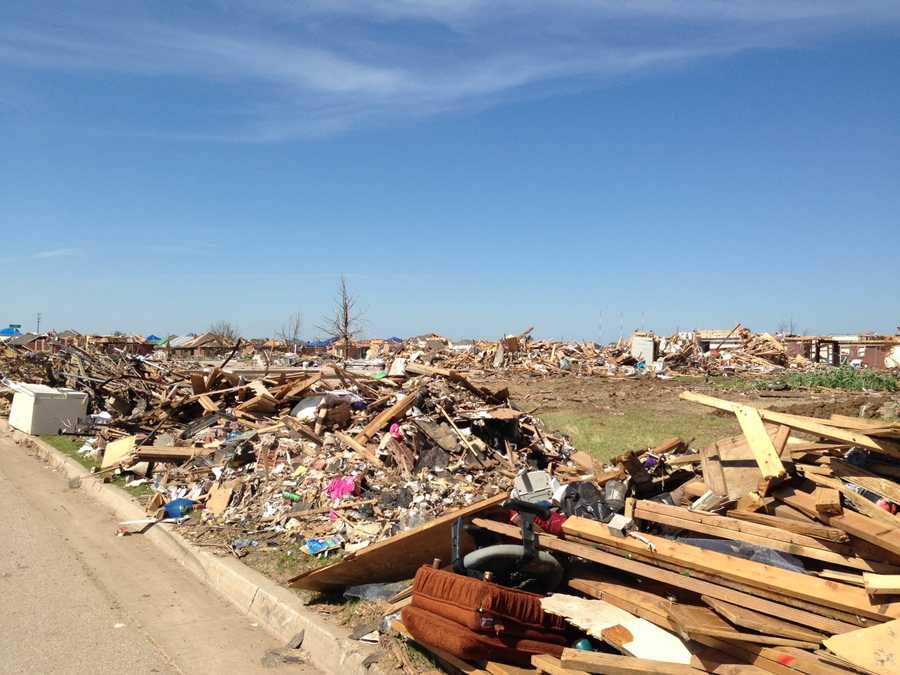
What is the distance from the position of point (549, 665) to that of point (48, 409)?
14.5 m

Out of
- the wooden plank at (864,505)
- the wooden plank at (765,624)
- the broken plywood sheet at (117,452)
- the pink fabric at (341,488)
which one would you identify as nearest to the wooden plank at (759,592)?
the wooden plank at (765,624)

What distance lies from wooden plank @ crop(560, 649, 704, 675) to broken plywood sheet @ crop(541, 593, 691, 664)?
0.39 ft

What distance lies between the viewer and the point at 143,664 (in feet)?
15.9

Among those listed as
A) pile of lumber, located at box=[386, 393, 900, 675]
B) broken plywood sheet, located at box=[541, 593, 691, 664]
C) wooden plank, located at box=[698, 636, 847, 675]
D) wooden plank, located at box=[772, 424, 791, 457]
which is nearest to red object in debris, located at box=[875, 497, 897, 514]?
pile of lumber, located at box=[386, 393, 900, 675]

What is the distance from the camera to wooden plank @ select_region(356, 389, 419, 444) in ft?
33.0

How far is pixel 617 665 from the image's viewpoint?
143 inches

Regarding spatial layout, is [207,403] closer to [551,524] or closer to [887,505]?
[551,524]

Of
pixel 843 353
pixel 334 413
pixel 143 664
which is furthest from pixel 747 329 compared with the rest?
pixel 143 664

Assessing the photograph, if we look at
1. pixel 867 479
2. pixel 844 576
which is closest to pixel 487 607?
pixel 844 576

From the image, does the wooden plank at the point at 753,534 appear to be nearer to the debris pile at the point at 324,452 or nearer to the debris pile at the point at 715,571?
the debris pile at the point at 715,571

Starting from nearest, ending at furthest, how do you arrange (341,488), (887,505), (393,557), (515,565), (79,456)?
(887,505) → (515,565) → (393,557) → (341,488) → (79,456)

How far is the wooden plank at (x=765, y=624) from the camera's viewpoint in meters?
3.49

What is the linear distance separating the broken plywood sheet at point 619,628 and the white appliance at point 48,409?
46.4ft

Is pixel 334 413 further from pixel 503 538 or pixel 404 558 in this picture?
pixel 503 538
